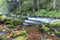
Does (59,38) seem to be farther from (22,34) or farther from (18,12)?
(18,12)

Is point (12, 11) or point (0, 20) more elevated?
point (0, 20)

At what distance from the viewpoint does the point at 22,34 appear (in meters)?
12.1

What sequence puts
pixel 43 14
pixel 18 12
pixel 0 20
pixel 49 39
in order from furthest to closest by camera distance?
pixel 18 12 < pixel 43 14 < pixel 0 20 < pixel 49 39

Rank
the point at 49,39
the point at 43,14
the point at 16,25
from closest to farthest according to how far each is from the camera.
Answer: the point at 49,39, the point at 16,25, the point at 43,14

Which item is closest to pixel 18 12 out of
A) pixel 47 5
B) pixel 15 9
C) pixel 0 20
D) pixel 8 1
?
pixel 15 9

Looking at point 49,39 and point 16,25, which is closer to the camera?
point 49,39

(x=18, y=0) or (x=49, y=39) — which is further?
(x=18, y=0)

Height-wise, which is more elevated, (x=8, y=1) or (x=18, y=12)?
(x=8, y=1)

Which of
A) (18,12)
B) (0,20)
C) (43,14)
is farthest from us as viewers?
(18,12)

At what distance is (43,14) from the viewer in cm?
3225

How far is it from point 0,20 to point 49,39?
336 inches

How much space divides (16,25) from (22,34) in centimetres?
482

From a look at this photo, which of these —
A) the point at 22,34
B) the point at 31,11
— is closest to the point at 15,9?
the point at 31,11

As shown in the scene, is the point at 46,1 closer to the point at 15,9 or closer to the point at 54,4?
the point at 54,4
